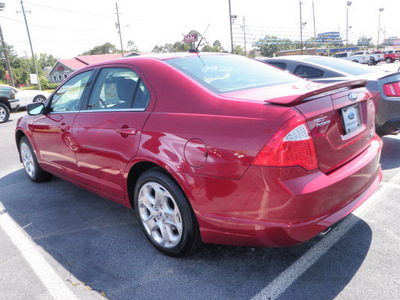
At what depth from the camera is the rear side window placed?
19.1 feet

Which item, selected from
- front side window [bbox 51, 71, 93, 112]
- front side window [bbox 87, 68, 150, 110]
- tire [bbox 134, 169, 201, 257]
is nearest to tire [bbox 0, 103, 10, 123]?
front side window [bbox 51, 71, 93, 112]

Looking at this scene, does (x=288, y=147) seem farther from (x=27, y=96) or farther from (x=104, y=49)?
(x=104, y=49)

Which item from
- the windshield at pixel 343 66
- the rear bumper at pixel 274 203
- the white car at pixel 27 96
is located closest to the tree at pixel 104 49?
the white car at pixel 27 96

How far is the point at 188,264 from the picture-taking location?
2664mm

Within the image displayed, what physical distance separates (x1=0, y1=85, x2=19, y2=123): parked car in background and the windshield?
473 inches

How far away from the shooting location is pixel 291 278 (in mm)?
2375

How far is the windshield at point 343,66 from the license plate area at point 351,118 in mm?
3569

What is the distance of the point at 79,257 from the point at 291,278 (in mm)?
1753

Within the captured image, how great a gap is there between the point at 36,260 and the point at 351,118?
2.80 m

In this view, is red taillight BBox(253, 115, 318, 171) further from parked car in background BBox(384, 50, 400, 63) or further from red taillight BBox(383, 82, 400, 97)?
parked car in background BBox(384, 50, 400, 63)

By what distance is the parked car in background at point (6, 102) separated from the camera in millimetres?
13234

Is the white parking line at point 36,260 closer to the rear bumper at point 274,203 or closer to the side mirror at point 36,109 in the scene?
the rear bumper at point 274,203

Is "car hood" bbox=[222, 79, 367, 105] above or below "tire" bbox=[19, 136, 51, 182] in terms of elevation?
above

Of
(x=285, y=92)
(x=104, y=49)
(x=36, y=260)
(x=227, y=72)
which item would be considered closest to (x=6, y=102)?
(x=36, y=260)
